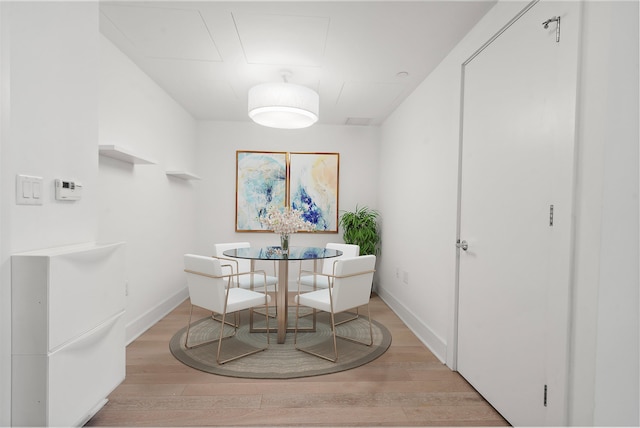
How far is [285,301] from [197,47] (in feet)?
7.61

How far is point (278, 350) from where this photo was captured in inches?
108

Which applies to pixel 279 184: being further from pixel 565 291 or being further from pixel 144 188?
pixel 565 291

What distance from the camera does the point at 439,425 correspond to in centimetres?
181

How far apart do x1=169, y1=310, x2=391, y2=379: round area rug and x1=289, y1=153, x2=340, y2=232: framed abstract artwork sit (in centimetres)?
176

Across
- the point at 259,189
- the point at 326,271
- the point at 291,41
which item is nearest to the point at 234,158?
the point at 259,189

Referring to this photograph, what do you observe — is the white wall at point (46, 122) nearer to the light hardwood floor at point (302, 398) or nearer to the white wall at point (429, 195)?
the light hardwood floor at point (302, 398)

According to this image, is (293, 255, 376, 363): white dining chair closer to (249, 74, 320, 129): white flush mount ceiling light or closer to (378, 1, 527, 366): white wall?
(378, 1, 527, 366): white wall

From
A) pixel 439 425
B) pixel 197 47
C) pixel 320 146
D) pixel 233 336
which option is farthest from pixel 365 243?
pixel 197 47

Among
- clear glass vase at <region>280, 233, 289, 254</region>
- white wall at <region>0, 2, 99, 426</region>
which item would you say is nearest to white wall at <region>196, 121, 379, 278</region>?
clear glass vase at <region>280, 233, 289, 254</region>

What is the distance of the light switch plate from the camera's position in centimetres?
132

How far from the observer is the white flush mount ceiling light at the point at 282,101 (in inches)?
104

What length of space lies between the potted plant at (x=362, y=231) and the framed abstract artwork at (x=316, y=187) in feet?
1.05

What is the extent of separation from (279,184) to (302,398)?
127 inches

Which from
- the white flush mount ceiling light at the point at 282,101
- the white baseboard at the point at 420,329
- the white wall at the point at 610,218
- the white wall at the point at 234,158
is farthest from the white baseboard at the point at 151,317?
the white wall at the point at 610,218
